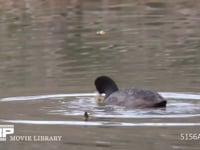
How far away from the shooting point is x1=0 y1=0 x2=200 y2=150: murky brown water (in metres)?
14.6

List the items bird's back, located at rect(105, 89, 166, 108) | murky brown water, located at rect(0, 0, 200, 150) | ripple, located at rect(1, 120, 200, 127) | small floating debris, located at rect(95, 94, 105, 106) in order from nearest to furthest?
murky brown water, located at rect(0, 0, 200, 150)
ripple, located at rect(1, 120, 200, 127)
bird's back, located at rect(105, 89, 166, 108)
small floating debris, located at rect(95, 94, 105, 106)

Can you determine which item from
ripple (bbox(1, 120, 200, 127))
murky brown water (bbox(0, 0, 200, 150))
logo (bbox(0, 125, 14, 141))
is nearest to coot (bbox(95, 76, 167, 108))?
murky brown water (bbox(0, 0, 200, 150))

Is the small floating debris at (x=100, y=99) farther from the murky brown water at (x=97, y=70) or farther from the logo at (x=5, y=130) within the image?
the logo at (x=5, y=130)

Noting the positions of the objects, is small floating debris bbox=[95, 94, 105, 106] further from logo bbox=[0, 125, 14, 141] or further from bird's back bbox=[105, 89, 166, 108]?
logo bbox=[0, 125, 14, 141]

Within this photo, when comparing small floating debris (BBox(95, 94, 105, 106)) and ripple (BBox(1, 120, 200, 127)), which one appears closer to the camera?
ripple (BBox(1, 120, 200, 127))

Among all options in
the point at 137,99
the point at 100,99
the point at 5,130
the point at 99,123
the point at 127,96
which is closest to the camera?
the point at 5,130

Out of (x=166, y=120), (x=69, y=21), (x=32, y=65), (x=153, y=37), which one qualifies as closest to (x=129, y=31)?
(x=153, y=37)

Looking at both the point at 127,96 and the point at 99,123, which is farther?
the point at 127,96

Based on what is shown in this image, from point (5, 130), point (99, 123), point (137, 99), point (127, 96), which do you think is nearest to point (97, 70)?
point (127, 96)

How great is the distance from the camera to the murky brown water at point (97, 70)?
1461 cm

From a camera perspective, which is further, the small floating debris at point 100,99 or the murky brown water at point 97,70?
the small floating debris at point 100,99

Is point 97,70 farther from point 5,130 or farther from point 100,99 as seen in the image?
point 5,130

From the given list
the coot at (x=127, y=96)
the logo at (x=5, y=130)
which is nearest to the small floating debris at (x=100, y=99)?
the coot at (x=127, y=96)

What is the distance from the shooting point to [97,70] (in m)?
20.3
